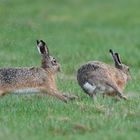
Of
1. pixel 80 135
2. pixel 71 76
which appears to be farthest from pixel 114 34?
pixel 80 135

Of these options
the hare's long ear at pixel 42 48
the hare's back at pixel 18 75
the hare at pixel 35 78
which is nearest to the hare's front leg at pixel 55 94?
the hare at pixel 35 78

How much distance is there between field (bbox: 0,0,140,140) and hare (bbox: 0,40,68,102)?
8.2 inches

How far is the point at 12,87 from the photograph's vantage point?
11.1m

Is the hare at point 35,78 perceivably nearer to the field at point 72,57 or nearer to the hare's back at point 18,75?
the hare's back at point 18,75

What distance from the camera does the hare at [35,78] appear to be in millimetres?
11078

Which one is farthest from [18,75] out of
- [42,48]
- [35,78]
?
[42,48]

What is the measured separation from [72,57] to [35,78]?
7.27 meters

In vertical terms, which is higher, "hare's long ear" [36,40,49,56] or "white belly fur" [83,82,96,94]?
"hare's long ear" [36,40,49,56]

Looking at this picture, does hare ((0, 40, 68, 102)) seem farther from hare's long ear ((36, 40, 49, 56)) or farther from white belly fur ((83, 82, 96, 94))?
white belly fur ((83, 82, 96, 94))

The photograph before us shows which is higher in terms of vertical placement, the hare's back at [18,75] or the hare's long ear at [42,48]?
the hare's long ear at [42,48]

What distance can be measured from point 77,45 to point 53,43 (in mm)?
882

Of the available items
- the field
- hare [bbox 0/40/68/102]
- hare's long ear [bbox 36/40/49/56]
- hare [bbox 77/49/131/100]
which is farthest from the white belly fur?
hare's long ear [bbox 36/40/49/56]

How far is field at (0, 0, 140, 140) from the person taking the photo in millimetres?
9148

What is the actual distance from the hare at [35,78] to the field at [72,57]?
0.21 meters
